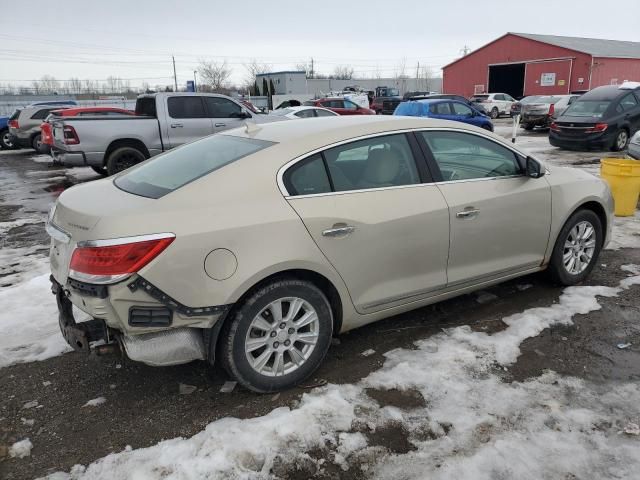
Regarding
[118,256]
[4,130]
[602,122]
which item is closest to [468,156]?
[118,256]

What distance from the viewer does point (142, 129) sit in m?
11.0

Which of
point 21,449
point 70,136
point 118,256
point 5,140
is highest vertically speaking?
point 70,136

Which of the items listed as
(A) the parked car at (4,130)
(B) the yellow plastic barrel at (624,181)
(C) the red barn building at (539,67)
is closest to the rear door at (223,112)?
(B) the yellow plastic barrel at (624,181)

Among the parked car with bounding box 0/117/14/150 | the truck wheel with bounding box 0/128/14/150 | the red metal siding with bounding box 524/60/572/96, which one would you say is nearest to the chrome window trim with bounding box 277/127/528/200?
the truck wheel with bounding box 0/128/14/150

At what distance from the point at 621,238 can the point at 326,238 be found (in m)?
4.88

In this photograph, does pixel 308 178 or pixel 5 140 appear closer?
pixel 308 178

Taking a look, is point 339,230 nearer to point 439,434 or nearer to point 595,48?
point 439,434

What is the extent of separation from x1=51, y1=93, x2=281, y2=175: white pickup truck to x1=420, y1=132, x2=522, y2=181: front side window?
334 inches

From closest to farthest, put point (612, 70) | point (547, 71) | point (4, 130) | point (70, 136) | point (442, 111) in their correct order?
point (70, 136), point (442, 111), point (4, 130), point (612, 70), point (547, 71)

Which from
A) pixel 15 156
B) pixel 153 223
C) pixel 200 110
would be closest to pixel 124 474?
pixel 153 223

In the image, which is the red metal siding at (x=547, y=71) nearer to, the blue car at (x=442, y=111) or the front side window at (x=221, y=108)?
the blue car at (x=442, y=111)

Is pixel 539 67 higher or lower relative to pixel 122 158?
higher

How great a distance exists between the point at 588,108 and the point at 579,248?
12391mm

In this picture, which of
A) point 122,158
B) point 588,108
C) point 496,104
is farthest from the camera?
point 496,104
